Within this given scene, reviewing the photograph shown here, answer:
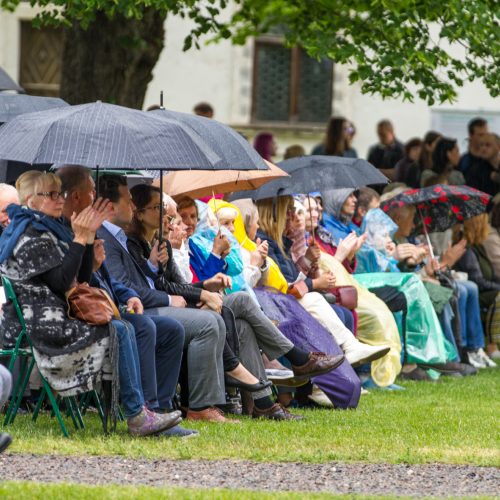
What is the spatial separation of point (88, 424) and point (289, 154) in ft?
25.6

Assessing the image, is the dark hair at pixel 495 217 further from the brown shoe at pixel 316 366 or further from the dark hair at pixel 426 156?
the brown shoe at pixel 316 366

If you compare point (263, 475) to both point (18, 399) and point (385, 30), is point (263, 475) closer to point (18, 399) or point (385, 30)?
point (18, 399)

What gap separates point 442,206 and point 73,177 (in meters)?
6.20

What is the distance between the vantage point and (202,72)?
92.1 feet

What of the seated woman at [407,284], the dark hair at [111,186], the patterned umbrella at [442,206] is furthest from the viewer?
the patterned umbrella at [442,206]

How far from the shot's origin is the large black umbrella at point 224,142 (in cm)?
970

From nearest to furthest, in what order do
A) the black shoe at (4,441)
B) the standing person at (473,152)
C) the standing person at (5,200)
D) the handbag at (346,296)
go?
the black shoe at (4,441), the standing person at (5,200), the handbag at (346,296), the standing person at (473,152)

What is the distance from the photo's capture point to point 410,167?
1748 cm

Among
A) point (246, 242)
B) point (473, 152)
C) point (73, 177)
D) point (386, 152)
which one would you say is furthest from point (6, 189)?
point (386, 152)

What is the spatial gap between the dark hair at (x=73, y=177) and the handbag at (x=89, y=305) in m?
0.68

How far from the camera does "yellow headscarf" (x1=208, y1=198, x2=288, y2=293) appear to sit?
11231 millimetres

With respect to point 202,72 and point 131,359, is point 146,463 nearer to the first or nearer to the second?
point 131,359

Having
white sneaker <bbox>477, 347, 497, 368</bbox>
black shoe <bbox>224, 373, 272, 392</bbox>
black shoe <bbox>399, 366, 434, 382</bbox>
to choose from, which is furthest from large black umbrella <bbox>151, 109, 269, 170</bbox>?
Result: white sneaker <bbox>477, 347, 497, 368</bbox>

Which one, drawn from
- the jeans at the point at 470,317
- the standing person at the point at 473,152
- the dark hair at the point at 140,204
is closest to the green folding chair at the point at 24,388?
the dark hair at the point at 140,204
